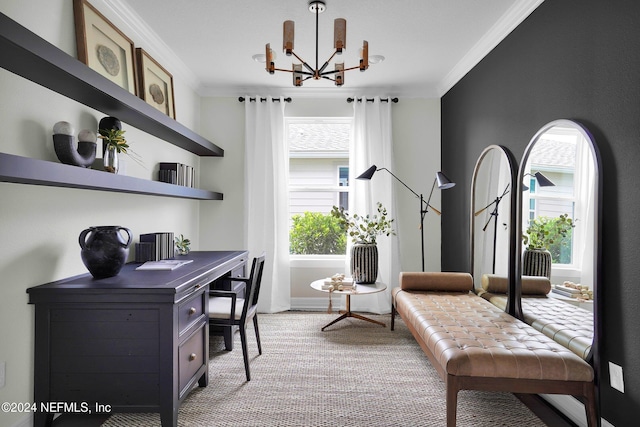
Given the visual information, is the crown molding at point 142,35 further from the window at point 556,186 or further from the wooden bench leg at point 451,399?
the wooden bench leg at point 451,399

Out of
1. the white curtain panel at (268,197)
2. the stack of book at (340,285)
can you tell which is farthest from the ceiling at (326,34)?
the stack of book at (340,285)

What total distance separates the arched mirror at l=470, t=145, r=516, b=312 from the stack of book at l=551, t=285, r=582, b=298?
469mm

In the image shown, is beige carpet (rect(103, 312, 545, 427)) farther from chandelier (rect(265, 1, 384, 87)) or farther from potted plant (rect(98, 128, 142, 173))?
chandelier (rect(265, 1, 384, 87))

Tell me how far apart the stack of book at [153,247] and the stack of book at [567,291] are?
8.94ft

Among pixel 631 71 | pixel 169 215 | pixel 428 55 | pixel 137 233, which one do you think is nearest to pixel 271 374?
pixel 137 233

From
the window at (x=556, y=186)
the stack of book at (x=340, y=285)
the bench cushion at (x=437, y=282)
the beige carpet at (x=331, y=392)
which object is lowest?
the beige carpet at (x=331, y=392)

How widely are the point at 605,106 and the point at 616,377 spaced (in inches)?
51.3

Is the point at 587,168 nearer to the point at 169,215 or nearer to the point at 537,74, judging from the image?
the point at 537,74

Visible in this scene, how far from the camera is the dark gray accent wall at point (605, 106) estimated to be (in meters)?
1.66

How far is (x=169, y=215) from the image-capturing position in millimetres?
3455

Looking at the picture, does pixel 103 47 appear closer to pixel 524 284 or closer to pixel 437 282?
pixel 437 282

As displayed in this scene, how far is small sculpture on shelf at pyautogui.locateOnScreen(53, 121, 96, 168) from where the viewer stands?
1.87 meters

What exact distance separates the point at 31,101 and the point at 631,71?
285cm

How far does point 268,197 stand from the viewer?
4.17 meters
